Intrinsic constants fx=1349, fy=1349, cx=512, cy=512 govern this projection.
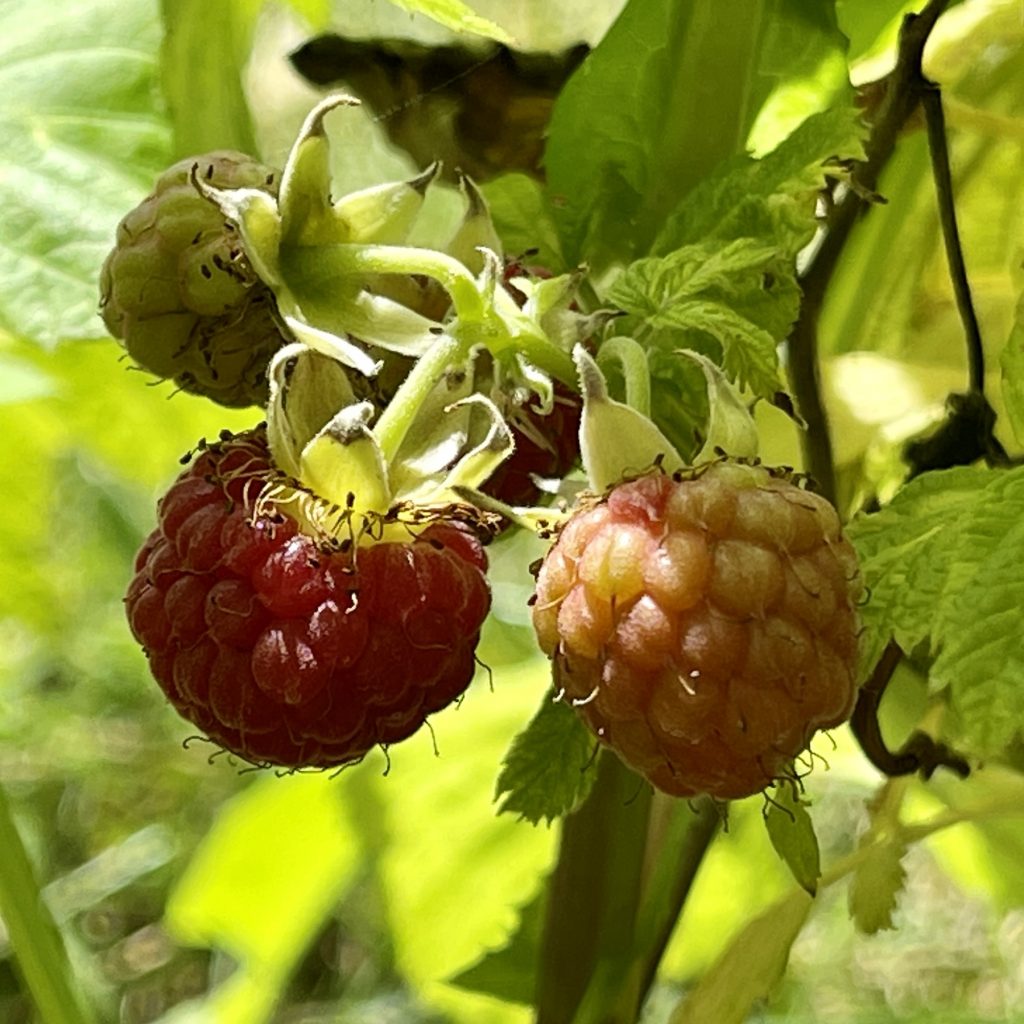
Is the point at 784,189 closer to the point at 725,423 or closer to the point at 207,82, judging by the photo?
the point at 725,423

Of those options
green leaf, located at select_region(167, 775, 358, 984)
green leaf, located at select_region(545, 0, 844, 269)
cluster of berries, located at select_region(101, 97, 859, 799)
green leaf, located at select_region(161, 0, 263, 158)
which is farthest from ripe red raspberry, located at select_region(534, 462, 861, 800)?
green leaf, located at select_region(167, 775, 358, 984)

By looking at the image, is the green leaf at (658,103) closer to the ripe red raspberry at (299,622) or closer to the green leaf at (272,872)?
the ripe red raspberry at (299,622)

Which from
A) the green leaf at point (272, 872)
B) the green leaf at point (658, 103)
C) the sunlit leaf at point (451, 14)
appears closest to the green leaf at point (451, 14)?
the sunlit leaf at point (451, 14)

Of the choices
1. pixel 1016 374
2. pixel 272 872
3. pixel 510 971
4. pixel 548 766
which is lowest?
pixel 272 872

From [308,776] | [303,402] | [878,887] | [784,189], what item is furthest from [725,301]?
[308,776]

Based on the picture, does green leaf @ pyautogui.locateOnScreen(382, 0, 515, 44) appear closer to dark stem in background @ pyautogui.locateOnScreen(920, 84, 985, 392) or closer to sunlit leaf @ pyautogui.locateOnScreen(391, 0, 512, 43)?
sunlit leaf @ pyautogui.locateOnScreen(391, 0, 512, 43)

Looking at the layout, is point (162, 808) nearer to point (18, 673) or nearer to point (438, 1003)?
point (18, 673)
